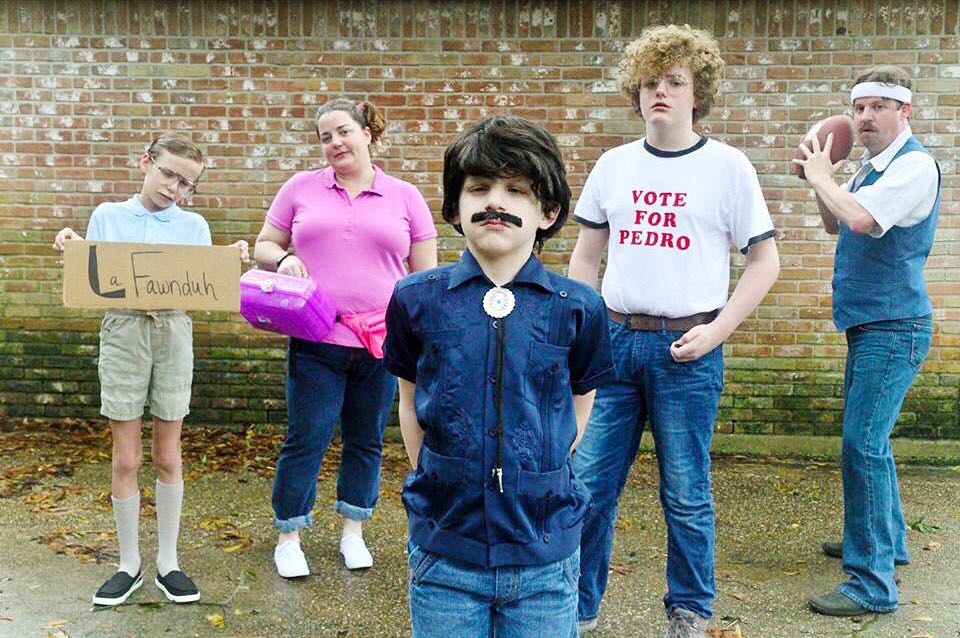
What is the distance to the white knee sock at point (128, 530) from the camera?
394cm

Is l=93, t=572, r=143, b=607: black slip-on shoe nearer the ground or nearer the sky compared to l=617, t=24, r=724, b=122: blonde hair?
nearer the ground

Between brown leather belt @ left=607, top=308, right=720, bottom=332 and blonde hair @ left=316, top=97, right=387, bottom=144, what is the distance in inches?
56.3

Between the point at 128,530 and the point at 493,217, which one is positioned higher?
the point at 493,217

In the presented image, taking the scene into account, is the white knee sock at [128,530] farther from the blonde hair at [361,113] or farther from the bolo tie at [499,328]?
the bolo tie at [499,328]

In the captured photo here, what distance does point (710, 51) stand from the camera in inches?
137

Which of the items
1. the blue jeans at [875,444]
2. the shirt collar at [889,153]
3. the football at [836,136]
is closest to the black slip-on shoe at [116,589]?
the blue jeans at [875,444]

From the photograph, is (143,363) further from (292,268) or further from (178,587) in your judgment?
(178,587)

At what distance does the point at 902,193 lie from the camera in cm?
382

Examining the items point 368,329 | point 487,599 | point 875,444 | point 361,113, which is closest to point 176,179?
point 361,113

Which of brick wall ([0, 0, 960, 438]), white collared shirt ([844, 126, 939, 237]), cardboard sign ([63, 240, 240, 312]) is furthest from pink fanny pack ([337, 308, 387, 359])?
brick wall ([0, 0, 960, 438])

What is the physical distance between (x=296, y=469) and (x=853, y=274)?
241 centimetres

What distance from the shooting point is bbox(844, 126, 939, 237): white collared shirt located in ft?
12.5

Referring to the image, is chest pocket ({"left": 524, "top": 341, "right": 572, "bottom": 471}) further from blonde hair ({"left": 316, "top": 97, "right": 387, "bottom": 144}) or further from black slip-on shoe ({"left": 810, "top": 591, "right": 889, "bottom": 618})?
black slip-on shoe ({"left": 810, "top": 591, "right": 889, "bottom": 618})

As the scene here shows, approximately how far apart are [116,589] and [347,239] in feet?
5.41
